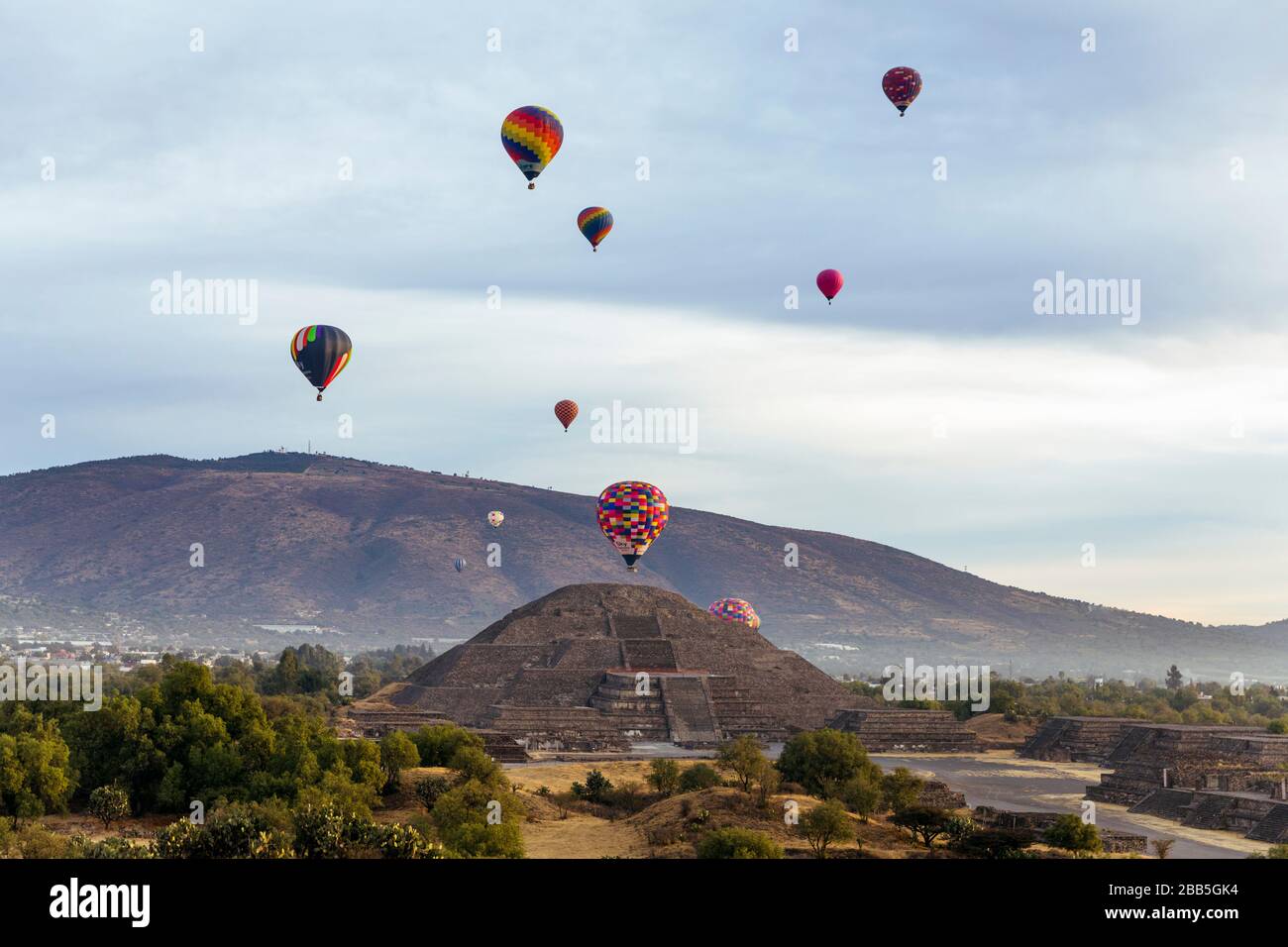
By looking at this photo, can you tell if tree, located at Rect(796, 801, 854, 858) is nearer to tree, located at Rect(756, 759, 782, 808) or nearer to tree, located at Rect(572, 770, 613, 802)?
tree, located at Rect(756, 759, 782, 808)

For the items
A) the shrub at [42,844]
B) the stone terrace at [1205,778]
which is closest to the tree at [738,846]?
the shrub at [42,844]

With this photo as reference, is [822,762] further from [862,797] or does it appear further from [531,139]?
[531,139]

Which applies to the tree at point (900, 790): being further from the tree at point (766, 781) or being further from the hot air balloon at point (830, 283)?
the hot air balloon at point (830, 283)

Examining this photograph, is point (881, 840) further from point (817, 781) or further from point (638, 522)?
point (638, 522)

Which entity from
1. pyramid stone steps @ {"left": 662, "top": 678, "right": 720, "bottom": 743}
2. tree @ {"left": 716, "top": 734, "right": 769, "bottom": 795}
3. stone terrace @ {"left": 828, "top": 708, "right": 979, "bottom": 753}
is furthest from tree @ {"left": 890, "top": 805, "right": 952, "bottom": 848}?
stone terrace @ {"left": 828, "top": 708, "right": 979, "bottom": 753}
